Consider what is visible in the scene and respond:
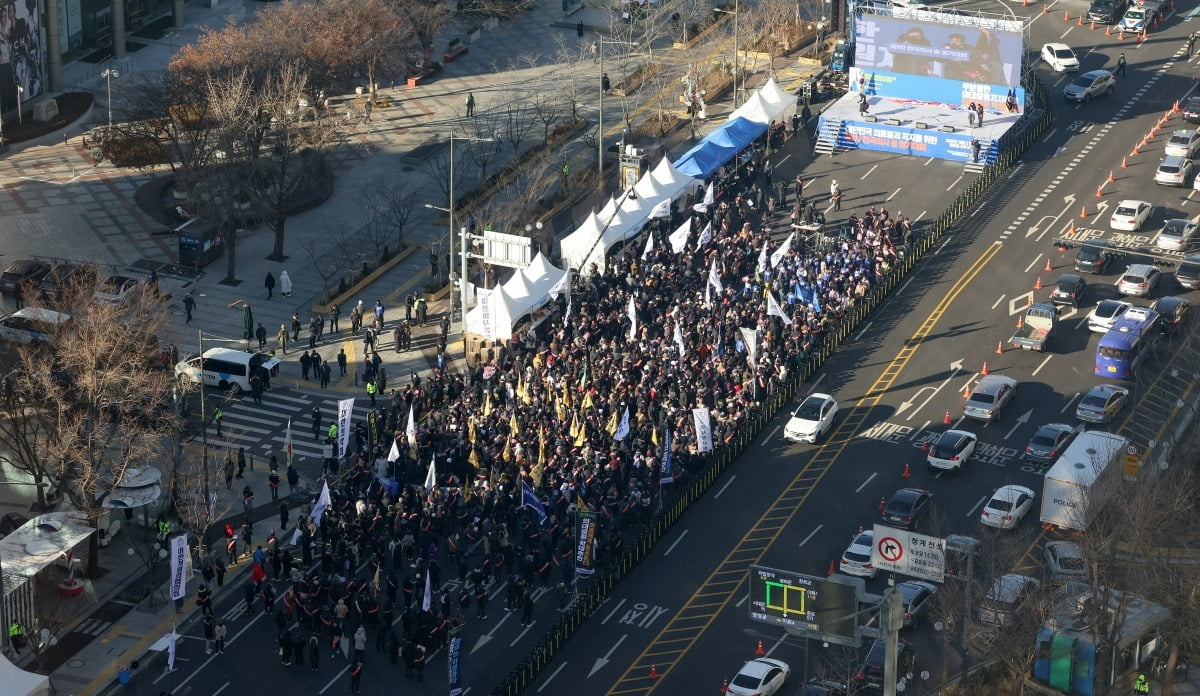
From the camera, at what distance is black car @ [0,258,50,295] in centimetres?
10375

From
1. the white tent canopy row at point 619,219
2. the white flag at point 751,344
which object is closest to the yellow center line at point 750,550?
the white flag at point 751,344

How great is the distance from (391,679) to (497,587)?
652 cm

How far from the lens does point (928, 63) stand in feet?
402

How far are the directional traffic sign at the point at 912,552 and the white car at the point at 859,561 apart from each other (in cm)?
838

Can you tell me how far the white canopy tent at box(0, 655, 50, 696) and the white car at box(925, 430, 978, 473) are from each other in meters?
36.0

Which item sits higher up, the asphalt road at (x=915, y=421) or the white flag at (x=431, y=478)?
the white flag at (x=431, y=478)

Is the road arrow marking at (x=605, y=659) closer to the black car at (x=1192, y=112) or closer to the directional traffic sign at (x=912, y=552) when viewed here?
the directional traffic sign at (x=912, y=552)

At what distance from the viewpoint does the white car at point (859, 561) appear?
8094 cm

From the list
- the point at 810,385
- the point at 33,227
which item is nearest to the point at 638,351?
the point at 810,385

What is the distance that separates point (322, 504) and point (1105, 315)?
38520mm

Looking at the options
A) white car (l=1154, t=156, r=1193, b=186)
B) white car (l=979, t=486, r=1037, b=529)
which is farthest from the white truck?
white car (l=1154, t=156, r=1193, b=186)

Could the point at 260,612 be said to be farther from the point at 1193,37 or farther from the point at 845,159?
the point at 1193,37

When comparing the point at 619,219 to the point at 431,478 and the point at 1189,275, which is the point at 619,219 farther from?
the point at 431,478

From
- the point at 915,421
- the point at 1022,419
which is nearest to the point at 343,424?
the point at 915,421
